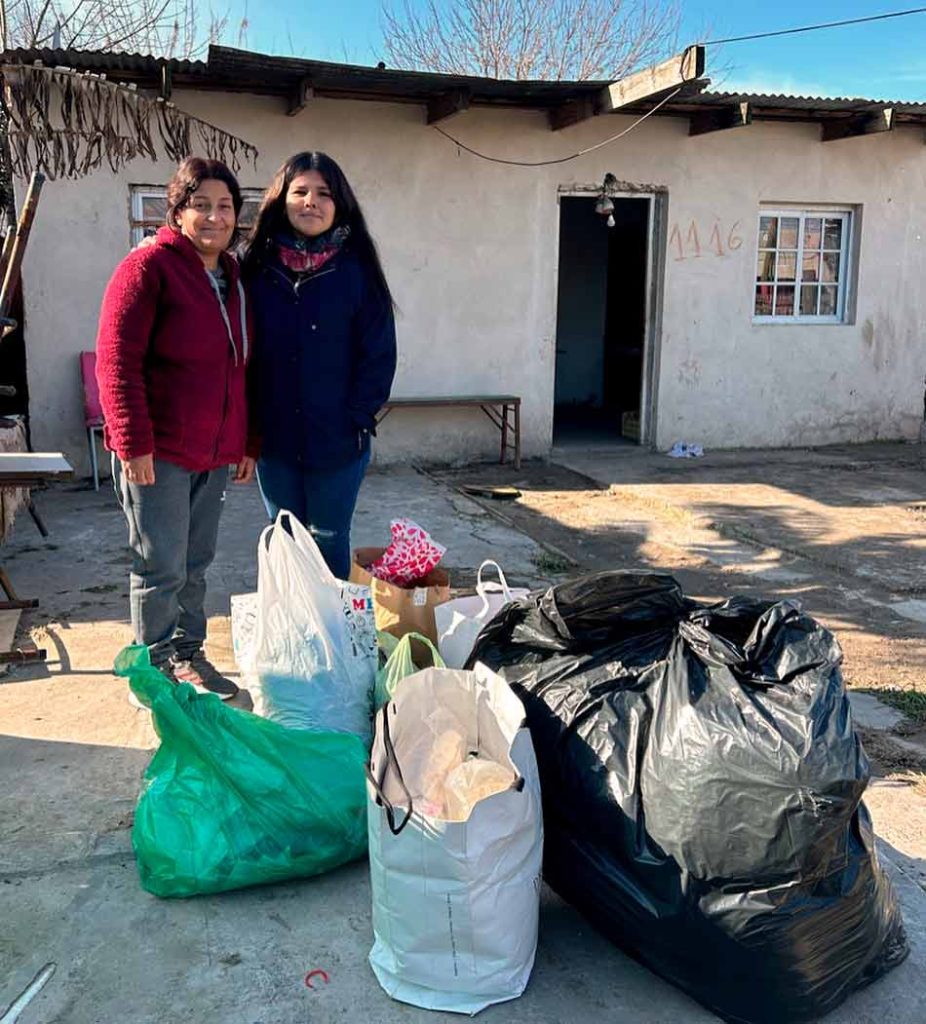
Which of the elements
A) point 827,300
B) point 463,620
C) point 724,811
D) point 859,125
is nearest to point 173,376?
point 463,620

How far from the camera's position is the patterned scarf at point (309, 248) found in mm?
3191

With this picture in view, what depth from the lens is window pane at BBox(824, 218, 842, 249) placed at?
979 cm

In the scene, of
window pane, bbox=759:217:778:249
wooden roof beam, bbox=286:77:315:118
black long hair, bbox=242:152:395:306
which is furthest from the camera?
window pane, bbox=759:217:778:249

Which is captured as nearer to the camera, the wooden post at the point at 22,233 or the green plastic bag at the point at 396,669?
the green plastic bag at the point at 396,669

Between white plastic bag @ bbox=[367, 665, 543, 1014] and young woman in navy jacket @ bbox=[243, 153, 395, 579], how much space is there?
1383 millimetres

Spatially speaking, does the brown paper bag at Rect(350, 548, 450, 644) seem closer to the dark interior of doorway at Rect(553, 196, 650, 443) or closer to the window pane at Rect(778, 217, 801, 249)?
the window pane at Rect(778, 217, 801, 249)

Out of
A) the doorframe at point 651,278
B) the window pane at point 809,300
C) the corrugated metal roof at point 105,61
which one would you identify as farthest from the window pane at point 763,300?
the corrugated metal roof at point 105,61

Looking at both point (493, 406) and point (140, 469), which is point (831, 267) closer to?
point (493, 406)

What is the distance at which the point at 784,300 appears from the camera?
977cm

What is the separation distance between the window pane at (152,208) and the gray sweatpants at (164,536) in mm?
5225

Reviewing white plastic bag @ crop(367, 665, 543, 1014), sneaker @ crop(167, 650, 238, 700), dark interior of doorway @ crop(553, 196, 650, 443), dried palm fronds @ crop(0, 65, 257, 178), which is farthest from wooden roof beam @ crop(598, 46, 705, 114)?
white plastic bag @ crop(367, 665, 543, 1014)

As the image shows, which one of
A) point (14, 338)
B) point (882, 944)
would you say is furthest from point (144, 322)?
point (14, 338)

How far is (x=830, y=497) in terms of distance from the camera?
7496 millimetres

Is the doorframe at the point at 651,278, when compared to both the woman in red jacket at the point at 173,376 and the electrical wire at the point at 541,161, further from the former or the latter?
the woman in red jacket at the point at 173,376
